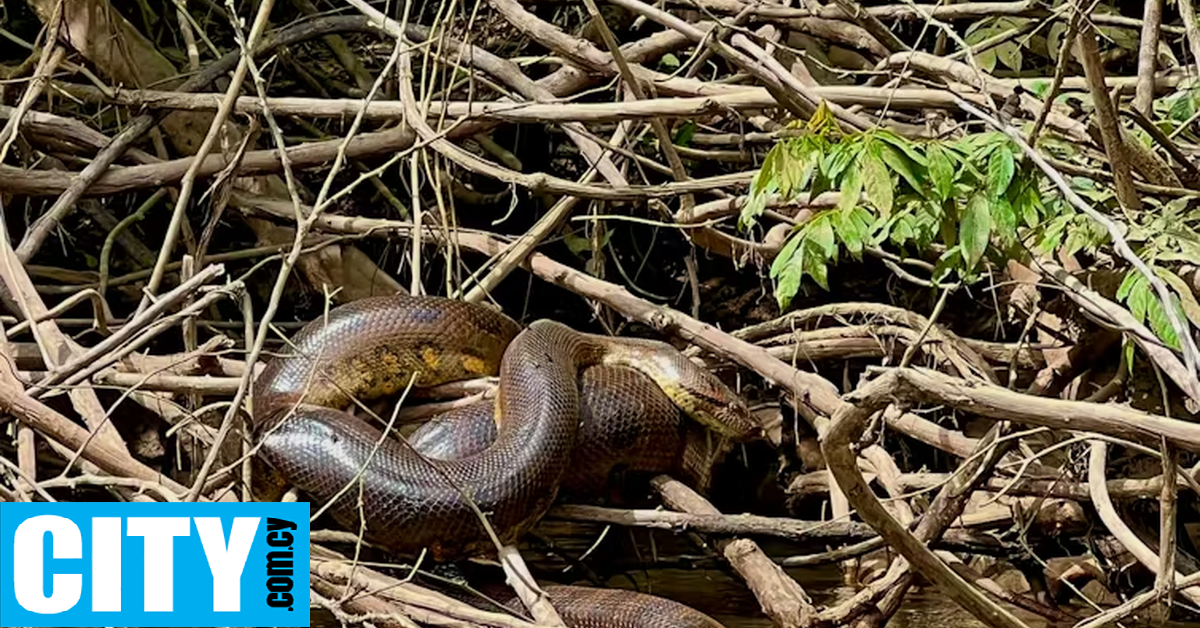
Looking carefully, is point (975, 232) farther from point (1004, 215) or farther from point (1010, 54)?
point (1010, 54)

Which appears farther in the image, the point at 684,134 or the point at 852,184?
the point at 684,134

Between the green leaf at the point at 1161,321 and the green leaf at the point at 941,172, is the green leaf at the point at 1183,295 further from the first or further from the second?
the green leaf at the point at 941,172

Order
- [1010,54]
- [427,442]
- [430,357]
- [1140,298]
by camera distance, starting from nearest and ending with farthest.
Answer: [1140,298] < [427,442] < [430,357] < [1010,54]

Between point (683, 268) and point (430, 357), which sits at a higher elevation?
point (430, 357)

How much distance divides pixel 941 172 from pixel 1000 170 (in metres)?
0.17

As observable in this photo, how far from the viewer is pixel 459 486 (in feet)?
11.8

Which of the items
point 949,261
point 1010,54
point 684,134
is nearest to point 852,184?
point 949,261

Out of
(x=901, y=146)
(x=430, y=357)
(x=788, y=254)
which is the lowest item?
(x=430, y=357)

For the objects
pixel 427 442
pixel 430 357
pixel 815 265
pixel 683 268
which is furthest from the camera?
pixel 683 268

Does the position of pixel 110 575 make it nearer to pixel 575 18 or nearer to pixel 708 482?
pixel 708 482

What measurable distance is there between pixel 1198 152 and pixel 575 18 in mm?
2502

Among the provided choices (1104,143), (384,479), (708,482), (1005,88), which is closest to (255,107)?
(384,479)

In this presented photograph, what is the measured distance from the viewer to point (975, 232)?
9.78 feet

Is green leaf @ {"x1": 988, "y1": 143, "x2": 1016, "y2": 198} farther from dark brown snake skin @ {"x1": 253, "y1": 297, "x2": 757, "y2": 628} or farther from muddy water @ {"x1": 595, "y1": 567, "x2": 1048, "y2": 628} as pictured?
muddy water @ {"x1": 595, "y1": 567, "x2": 1048, "y2": 628}
